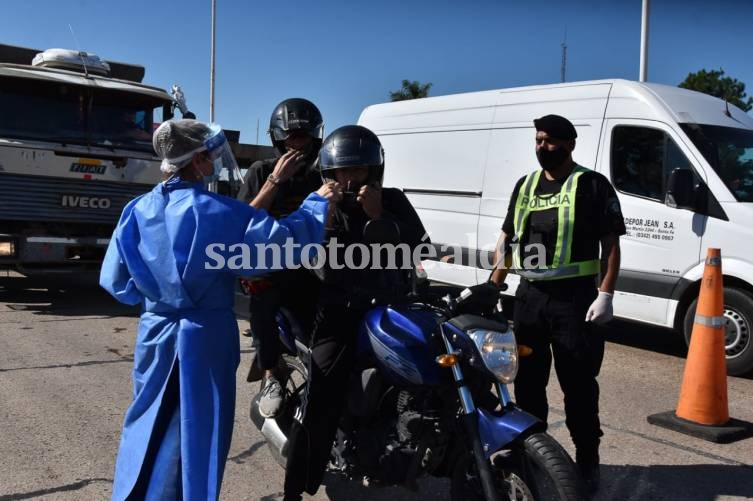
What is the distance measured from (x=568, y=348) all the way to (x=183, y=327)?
1978 millimetres

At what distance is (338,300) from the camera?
331cm

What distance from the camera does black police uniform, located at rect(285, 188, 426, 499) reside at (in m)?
3.23

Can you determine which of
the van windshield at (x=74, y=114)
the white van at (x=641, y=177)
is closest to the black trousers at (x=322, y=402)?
the white van at (x=641, y=177)

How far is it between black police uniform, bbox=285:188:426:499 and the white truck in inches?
263

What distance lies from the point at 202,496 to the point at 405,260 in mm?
1345

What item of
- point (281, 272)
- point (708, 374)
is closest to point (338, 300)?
point (281, 272)

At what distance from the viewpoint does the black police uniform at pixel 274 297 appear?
3602mm

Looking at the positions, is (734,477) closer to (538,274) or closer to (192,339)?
(538,274)

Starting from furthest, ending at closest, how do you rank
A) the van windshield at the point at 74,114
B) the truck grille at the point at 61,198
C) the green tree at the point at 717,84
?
the green tree at the point at 717,84 < the van windshield at the point at 74,114 < the truck grille at the point at 61,198

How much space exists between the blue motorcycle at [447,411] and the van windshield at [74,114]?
7.34 meters

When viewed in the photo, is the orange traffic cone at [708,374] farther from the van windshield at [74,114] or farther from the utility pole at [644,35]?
the utility pole at [644,35]

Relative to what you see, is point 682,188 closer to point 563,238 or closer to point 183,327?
point 563,238

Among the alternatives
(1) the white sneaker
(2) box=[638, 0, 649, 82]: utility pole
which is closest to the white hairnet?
(1) the white sneaker

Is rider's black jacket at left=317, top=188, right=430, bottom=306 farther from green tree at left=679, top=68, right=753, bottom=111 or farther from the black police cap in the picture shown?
green tree at left=679, top=68, right=753, bottom=111
